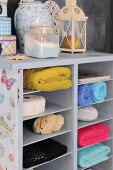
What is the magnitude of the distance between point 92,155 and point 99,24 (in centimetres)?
96

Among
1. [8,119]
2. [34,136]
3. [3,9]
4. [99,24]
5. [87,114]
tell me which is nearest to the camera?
[8,119]

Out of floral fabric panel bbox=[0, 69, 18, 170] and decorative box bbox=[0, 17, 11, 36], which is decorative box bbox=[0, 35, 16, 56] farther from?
floral fabric panel bbox=[0, 69, 18, 170]

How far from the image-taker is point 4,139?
140cm

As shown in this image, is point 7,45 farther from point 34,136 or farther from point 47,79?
point 34,136

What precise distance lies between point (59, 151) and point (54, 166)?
0.64 feet

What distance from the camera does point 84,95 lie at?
1.59m

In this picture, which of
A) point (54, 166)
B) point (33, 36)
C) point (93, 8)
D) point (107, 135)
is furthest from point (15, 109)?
point (93, 8)

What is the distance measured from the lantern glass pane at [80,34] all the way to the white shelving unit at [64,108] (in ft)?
0.42

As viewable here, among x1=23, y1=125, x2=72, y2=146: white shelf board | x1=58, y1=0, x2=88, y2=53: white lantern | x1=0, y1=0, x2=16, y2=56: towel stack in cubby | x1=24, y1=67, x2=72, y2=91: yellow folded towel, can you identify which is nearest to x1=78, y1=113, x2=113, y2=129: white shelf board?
x1=23, y1=125, x2=72, y2=146: white shelf board

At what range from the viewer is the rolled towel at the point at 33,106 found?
138 cm

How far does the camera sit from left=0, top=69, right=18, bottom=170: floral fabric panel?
4.30 feet

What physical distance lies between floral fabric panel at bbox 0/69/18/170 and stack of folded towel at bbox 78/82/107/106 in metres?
0.41

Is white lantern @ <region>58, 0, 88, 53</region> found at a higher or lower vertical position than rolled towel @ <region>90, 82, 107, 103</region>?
higher

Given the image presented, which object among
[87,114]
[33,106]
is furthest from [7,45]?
[87,114]
